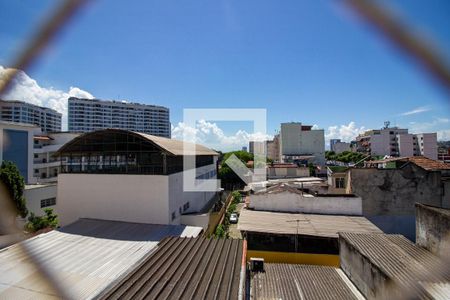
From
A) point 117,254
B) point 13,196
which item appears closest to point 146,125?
point 13,196

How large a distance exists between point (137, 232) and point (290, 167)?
1952 centimetres

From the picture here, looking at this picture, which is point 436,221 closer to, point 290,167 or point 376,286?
point 376,286

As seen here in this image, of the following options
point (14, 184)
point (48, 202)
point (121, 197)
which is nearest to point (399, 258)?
point (121, 197)

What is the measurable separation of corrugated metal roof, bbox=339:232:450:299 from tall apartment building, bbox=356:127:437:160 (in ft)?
105

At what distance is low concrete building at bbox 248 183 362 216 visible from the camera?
10.3m

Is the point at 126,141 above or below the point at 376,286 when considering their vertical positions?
above

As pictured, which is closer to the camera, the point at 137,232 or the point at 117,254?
the point at 117,254

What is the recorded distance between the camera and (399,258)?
5.16m

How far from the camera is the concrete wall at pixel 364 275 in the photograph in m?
4.46

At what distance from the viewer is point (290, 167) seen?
1006 inches

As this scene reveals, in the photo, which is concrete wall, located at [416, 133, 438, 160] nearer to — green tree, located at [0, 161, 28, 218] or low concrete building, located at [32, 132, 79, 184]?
green tree, located at [0, 161, 28, 218]

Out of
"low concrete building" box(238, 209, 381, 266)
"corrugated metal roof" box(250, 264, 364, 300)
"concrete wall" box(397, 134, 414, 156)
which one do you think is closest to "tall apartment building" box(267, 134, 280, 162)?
"concrete wall" box(397, 134, 414, 156)

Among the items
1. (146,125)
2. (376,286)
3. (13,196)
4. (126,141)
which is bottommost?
(376,286)

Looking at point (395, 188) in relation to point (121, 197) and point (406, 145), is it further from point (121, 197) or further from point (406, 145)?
point (406, 145)
